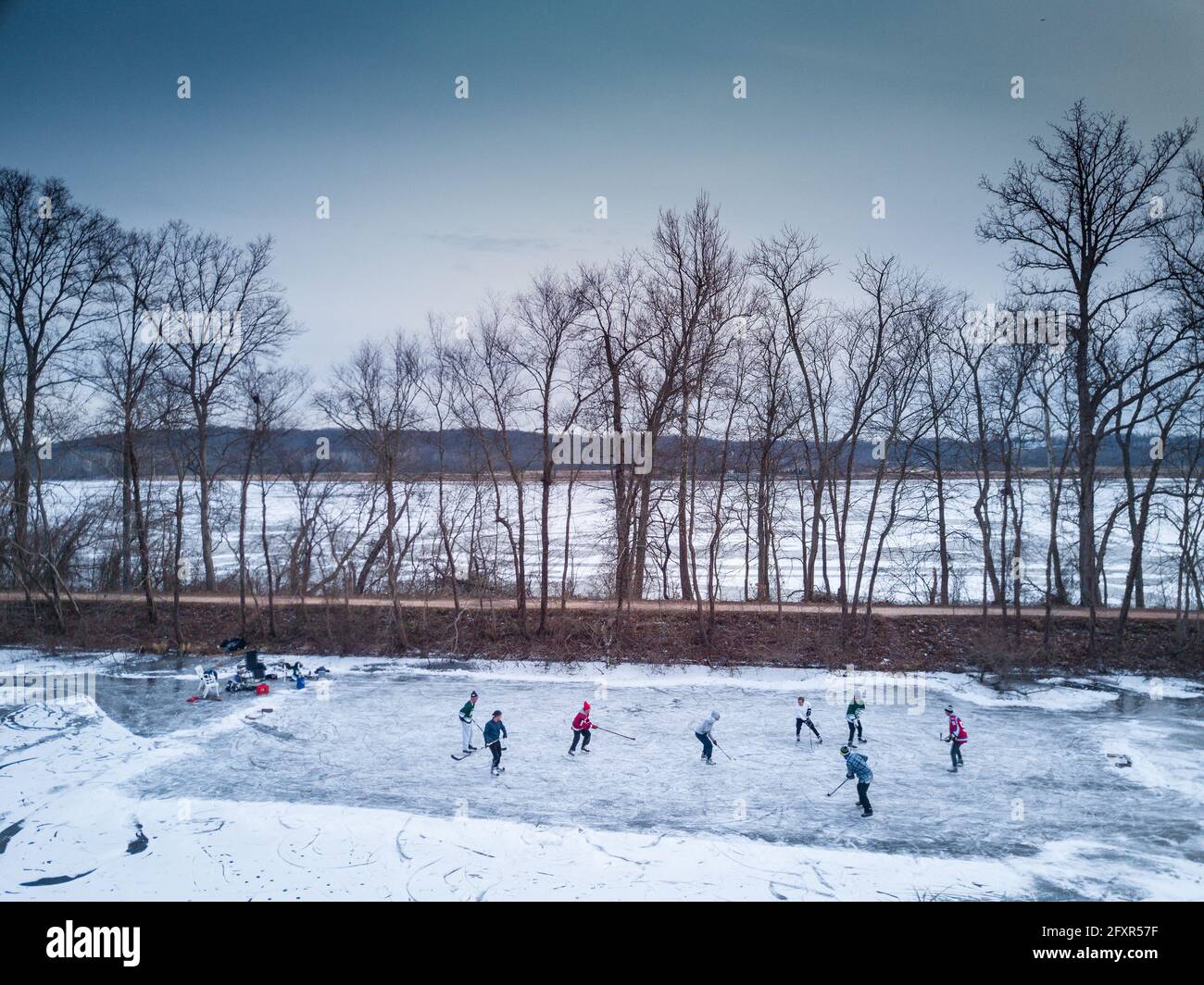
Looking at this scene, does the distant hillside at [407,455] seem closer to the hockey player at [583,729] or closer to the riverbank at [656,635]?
the riverbank at [656,635]

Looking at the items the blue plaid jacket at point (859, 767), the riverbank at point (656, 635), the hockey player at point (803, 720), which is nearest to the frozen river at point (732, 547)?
the riverbank at point (656, 635)

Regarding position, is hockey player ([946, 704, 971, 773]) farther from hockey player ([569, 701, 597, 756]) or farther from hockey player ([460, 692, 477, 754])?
hockey player ([460, 692, 477, 754])

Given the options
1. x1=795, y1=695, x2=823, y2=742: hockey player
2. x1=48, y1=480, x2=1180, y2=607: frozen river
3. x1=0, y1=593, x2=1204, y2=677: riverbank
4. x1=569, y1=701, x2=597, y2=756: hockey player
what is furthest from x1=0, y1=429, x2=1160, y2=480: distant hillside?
x1=569, y1=701, x2=597, y2=756: hockey player

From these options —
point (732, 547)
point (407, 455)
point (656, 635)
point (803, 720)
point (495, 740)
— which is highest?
point (407, 455)

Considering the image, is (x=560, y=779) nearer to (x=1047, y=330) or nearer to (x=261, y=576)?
(x=1047, y=330)

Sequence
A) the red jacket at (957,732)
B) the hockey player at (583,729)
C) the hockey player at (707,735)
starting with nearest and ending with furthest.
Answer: the red jacket at (957,732) → the hockey player at (707,735) → the hockey player at (583,729)

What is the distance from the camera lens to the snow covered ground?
33.3ft

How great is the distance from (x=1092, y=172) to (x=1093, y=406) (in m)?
7.31

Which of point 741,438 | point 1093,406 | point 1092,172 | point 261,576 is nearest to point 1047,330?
point 1093,406

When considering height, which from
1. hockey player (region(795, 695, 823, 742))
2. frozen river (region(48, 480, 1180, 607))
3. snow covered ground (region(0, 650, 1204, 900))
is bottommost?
snow covered ground (region(0, 650, 1204, 900))

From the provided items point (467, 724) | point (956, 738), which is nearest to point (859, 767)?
point (956, 738)

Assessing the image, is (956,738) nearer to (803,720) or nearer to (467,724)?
(803,720)

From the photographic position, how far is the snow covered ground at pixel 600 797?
10.2 meters

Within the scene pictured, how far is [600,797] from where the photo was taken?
1295 cm
